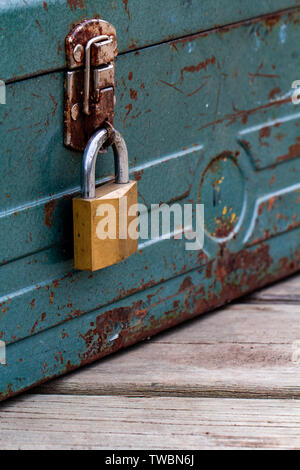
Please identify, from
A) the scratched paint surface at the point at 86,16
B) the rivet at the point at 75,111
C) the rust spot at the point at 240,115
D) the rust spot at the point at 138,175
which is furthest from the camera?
the rust spot at the point at 240,115

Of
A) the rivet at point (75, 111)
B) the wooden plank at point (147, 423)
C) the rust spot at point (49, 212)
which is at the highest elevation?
the rivet at point (75, 111)

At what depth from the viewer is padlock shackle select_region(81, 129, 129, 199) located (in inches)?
49.8

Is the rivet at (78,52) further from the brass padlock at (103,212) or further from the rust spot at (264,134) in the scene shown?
the rust spot at (264,134)

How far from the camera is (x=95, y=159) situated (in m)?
1.27

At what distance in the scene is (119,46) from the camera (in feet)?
4.33

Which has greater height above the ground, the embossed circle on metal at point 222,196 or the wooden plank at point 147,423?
the embossed circle on metal at point 222,196

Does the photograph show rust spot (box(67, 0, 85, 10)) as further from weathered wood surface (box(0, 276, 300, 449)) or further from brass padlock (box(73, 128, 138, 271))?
weathered wood surface (box(0, 276, 300, 449))

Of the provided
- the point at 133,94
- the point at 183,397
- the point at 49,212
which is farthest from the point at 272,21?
the point at 183,397

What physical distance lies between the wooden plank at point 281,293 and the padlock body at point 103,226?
0.46m

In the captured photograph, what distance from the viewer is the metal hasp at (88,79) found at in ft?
4.10

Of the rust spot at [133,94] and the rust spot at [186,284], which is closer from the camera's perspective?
the rust spot at [133,94]

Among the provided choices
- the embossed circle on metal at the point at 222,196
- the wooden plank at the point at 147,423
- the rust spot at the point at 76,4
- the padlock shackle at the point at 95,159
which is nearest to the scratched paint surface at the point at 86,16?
the rust spot at the point at 76,4

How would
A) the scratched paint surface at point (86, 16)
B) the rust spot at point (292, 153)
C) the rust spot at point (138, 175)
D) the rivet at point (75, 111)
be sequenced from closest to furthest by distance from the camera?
the scratched paint surface at point (86, 16) < the rivet at point (75, 111) < the rust spot at point (138, 175) < the rust spot at point (292, 153)

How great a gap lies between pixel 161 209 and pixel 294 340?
319 mm
